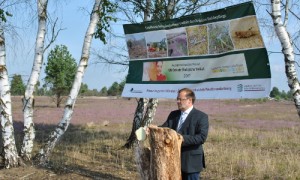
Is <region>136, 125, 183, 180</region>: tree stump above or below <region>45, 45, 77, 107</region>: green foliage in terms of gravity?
below

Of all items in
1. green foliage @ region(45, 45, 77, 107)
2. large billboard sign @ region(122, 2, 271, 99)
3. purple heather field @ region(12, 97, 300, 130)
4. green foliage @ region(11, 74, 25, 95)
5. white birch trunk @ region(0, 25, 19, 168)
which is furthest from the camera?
green foliage @ region(45, 45, 77, 107)

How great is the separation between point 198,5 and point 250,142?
19.7 ft

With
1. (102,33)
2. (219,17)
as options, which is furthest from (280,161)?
(102,33)

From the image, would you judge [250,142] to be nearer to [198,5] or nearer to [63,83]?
[198,5]

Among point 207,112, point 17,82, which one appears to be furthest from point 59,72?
point 17,82

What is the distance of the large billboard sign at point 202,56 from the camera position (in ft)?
25.4

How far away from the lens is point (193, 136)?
5129 mm

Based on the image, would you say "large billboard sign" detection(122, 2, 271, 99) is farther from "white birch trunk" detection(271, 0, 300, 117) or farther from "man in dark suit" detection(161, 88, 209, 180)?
"man in dark suit" detection(161, 88, 209, 180)

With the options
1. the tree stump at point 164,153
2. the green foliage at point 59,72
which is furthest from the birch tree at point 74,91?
the green foliage at point 59,72

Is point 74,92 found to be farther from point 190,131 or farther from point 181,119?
point 190,131

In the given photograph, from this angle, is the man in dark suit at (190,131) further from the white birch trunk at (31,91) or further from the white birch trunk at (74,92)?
the white birch trunk at (31,91)

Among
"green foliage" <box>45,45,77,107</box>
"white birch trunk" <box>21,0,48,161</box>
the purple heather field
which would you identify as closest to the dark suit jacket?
"white birch trunk" <box>21,0,48,161</box>

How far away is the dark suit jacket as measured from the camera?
517cm

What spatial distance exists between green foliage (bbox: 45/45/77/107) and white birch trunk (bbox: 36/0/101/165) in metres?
35.3
